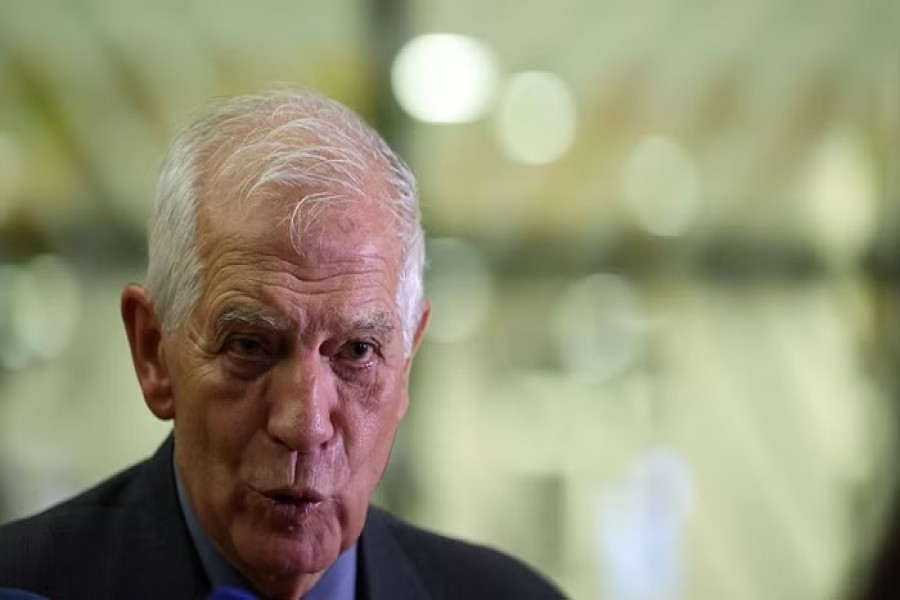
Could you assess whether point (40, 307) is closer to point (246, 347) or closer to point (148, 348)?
point (148, 348)

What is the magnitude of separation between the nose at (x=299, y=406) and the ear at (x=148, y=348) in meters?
0.13

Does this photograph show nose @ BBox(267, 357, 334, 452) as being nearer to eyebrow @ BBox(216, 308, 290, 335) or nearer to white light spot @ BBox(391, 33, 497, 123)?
eyebrow @ BBox(216, 308, 290, 335)

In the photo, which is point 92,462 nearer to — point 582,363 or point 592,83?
point 582,363

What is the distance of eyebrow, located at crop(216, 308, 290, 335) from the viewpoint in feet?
3.90

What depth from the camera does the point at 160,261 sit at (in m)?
1.24

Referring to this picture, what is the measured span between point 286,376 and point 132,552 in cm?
24

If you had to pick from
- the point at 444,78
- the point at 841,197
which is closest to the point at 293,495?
the point at 444,78

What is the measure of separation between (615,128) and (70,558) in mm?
2299

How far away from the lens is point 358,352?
4.02ft

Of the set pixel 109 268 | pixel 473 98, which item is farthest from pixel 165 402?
pixel 473 98

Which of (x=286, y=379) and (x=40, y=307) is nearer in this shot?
(x=286, y=379)

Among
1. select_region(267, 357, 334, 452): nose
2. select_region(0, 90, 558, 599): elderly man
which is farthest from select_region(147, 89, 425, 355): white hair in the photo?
select_region(267, 357, 334, 452): nose

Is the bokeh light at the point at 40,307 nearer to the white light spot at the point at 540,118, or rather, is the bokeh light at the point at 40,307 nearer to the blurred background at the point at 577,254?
the blurred background at the point at 577,254

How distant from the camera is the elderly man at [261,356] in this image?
1191 millimetres
